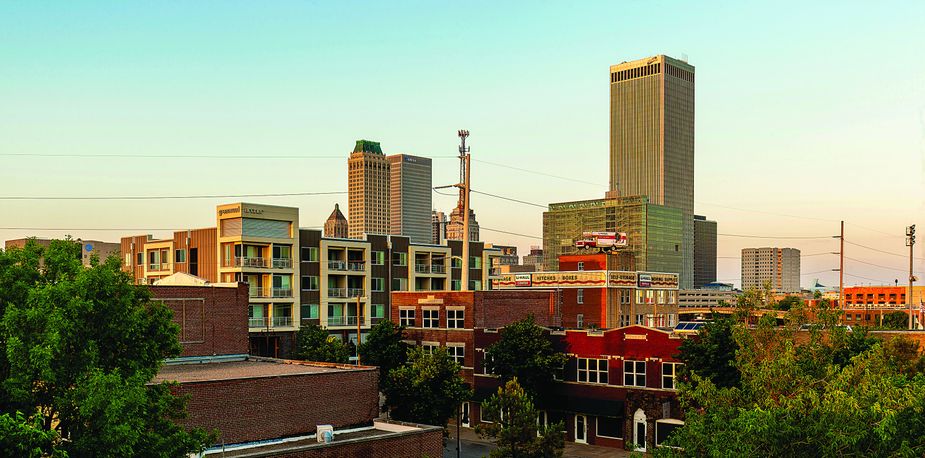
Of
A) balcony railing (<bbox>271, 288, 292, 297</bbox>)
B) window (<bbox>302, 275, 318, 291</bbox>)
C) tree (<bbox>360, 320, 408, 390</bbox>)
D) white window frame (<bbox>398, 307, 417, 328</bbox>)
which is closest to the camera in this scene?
tree (<bbox>360, 320, 408, 390</bbox>)

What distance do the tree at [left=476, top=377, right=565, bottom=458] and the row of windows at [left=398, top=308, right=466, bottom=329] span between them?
26.5 metres

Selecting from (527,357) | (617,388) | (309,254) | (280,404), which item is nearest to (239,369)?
(280,404)

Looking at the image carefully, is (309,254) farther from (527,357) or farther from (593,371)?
(593,371)

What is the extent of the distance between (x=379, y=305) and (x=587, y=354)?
44451 mm

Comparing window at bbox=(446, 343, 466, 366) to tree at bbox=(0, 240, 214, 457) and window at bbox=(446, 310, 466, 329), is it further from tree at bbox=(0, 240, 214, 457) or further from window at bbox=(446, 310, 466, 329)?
tree at bbox=(0, 240, 214, 457)

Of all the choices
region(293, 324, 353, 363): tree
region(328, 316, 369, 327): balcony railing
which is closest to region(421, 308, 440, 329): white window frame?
region(293, 324, 353, 363): tree

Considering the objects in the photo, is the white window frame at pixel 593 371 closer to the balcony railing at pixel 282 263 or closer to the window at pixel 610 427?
the window at pixel 610 427

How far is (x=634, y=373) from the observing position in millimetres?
65188

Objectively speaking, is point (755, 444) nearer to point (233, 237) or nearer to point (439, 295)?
point (439, 295)

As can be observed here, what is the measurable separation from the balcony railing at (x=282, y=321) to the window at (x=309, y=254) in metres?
7.39

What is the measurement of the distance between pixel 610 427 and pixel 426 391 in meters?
17.5

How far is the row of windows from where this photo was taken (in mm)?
76875

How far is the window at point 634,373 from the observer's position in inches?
2549

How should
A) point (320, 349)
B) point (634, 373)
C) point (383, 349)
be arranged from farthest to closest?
point (320, 349) < point (383, 349) < point (634, 373)
